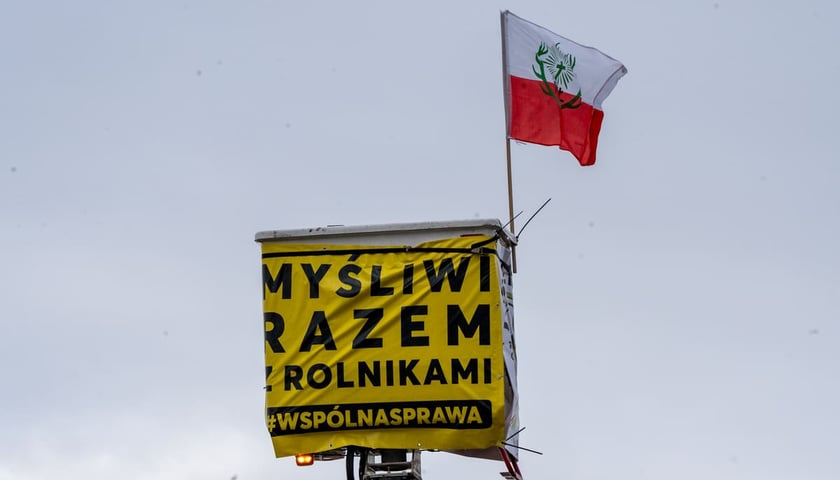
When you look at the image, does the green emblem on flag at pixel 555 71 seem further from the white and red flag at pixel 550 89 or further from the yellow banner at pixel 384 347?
the yellow banner at pixel 384 347

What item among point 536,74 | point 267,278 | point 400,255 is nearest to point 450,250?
point 400,255

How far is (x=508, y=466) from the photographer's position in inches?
931

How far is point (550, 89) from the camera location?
27.6 metres

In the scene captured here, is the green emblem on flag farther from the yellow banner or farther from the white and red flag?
the yellow banner

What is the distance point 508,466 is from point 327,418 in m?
2.24

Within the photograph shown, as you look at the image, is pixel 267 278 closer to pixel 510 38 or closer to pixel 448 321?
pixel 448 321

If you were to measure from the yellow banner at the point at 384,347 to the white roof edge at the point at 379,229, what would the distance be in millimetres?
153

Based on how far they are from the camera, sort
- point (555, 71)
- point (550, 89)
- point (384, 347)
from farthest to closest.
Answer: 1. point (555, 71)
2. point (550, 89)
3. point (384, 347)

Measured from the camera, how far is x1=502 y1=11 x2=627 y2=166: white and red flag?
2730 centimetres

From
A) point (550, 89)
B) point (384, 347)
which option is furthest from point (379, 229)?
point (550, 89)

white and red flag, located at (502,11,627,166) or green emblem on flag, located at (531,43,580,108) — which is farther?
green emblem on flag, located at (531,43,580,108)

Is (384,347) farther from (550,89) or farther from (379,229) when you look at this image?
(550,89)

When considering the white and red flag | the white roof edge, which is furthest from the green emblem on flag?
the white roof edge

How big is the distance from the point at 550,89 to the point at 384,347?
221 inches
